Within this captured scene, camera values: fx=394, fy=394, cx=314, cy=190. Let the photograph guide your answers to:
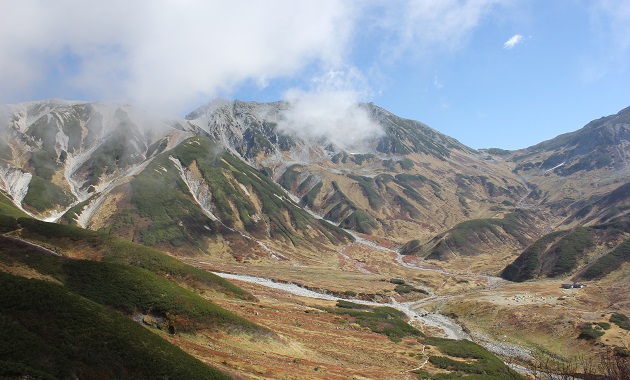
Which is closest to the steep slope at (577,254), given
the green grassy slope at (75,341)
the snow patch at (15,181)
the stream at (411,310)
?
the stream at (411,310)

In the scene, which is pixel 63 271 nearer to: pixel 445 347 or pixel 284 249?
pixel 445 347

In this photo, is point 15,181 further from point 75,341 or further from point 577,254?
point 577,254

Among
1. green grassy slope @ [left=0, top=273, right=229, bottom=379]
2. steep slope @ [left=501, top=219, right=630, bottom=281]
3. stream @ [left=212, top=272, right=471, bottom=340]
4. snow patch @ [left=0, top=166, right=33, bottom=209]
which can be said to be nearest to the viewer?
green grassy slope @ [left=0, top=273, right=229, bottom=379]

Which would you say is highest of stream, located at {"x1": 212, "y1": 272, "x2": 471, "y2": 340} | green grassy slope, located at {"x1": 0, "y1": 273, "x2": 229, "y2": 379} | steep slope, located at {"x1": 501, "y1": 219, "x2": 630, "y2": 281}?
steep slope, located at {"x1": 501, "y1": 219, "x2": 630, "y2": 281}

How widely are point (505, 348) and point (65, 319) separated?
63678mm

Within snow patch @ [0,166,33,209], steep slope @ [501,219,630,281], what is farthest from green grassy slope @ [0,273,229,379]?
snow patch @ [0,166,33,209]

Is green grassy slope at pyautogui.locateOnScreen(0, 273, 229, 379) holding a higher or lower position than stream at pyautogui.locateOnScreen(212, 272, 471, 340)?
higher

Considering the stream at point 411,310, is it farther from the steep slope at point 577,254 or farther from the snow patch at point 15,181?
the snow patch at point 15,181

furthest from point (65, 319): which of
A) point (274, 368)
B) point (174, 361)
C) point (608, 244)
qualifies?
point (608, 244)

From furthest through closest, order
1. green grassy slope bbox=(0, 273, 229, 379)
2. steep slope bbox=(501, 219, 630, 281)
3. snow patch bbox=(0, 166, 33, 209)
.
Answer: snow patch bbox=(0, 166, 33, 209) → steep slope bbox=(501, 219, 630, 281) → green grassy slope bbox=(0, 273, 229, 379)

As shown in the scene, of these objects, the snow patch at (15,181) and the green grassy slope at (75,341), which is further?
the snow patch at (15,181)

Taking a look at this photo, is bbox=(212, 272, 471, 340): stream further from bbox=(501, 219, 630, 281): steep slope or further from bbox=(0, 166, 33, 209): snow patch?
bbox=(0, 166, 33, 209): snow patch

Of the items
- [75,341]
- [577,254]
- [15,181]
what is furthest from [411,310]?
[15,181]

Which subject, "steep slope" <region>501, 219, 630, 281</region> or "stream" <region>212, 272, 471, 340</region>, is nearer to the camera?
"stream" <region>212, 272, 471, 340</region>
